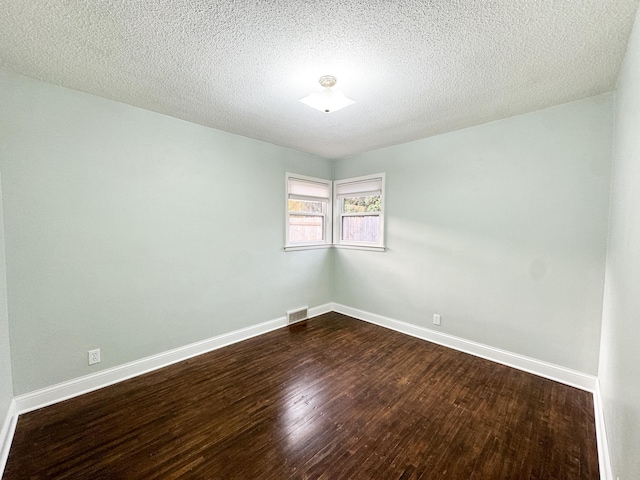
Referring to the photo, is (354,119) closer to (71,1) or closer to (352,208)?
(352,208)

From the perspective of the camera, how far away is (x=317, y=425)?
1865mm

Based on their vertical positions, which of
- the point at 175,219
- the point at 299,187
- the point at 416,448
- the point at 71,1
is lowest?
the point at 416,448

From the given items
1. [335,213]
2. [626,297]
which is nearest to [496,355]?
[626,297]

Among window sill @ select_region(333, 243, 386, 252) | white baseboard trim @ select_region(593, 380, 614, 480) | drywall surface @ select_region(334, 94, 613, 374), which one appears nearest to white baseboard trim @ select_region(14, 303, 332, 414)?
window sill @ select_region(333, 243, 386, 252)

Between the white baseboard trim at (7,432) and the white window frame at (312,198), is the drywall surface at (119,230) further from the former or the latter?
the white window frame at (312,198)

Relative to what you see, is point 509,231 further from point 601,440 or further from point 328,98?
point 328,98

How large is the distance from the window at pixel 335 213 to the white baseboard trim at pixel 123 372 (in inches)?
52.9

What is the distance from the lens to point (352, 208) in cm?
428

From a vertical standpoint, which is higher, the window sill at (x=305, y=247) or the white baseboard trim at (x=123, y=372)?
the window sill at (x=305, y=247)

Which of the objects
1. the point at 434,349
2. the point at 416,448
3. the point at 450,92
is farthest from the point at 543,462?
the point at 450,92

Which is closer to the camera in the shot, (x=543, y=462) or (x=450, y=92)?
(x=543, y=462)

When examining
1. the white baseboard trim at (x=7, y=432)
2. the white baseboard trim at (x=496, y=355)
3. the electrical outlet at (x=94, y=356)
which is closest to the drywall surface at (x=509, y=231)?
the white baseboard trim at (x=496, y=355)

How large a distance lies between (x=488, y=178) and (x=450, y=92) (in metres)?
1.13

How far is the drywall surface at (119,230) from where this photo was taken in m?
1.97
